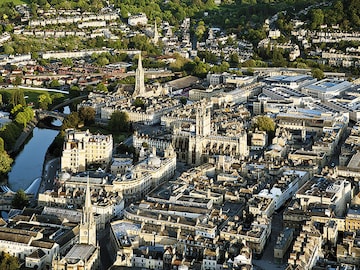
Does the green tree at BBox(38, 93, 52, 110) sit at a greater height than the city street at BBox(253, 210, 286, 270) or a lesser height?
greater

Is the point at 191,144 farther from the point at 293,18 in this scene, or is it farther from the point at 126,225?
the point at 293,18

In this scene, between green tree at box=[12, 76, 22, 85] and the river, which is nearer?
the river

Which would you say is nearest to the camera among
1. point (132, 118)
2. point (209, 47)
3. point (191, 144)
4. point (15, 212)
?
point (15, 212)

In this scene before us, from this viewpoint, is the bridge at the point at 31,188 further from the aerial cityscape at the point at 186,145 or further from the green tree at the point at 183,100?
the green tree at the point at 183,100

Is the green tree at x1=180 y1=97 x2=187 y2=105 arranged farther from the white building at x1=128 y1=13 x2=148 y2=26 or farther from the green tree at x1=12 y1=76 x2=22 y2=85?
the white building at x1=128 y1=13 x2=148 y2=26

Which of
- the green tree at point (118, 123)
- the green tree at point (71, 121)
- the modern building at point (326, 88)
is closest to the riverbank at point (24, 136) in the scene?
the green tree at point (71, 121)

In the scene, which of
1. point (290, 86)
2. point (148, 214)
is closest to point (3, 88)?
point (290, 86)

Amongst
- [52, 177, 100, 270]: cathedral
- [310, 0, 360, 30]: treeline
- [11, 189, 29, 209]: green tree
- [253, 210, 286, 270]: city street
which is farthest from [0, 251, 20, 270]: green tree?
[310, 0, 360, 30]: treeline
